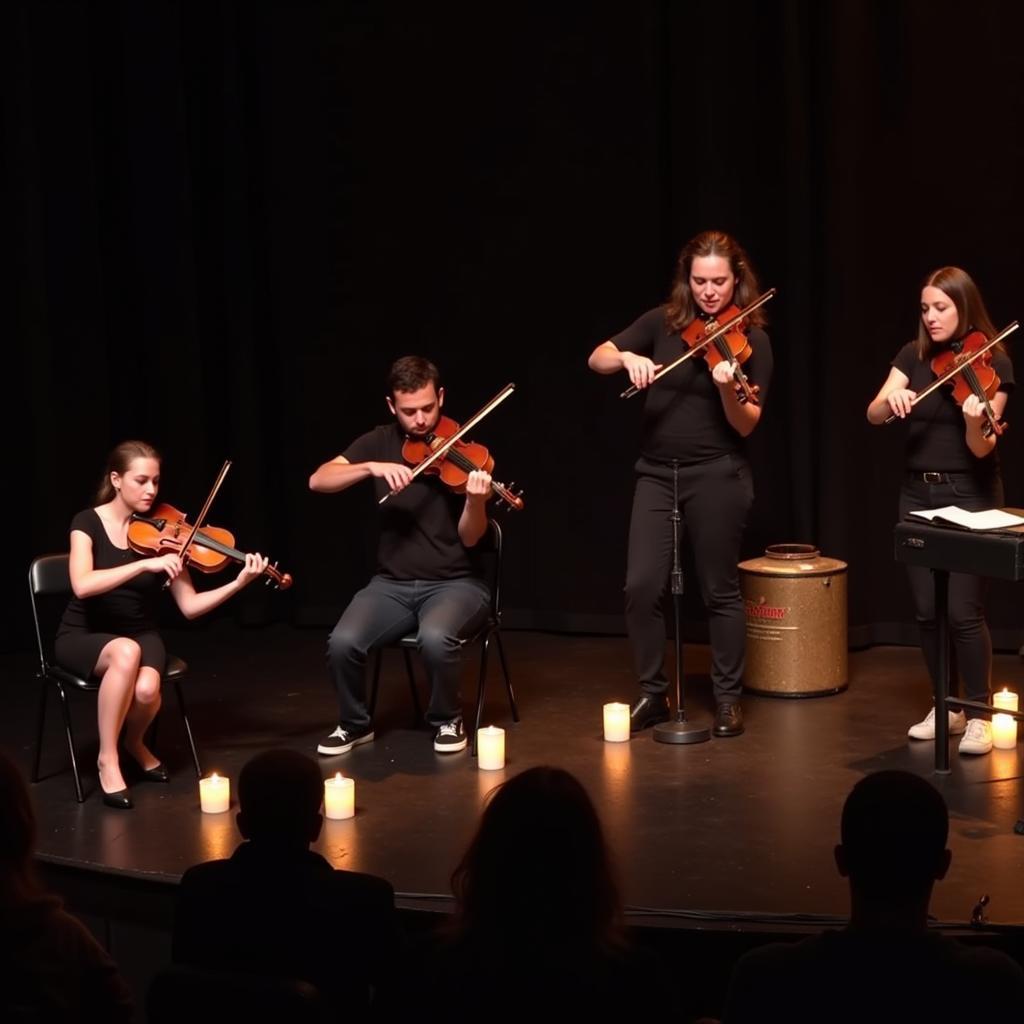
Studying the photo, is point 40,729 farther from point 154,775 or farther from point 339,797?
point 339,797

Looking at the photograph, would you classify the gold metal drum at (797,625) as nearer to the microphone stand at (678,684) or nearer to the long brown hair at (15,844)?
the microphone stand at (678,684)

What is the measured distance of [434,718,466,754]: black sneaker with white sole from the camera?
16.4ft

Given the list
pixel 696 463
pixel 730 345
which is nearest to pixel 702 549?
pixel 696 463

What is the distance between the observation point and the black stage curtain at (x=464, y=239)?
Answer: 597cm

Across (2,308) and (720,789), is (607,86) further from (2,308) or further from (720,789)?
(720,789)

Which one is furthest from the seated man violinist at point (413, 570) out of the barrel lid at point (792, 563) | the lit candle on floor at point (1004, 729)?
the lit candle on floor at point (1004, 729)

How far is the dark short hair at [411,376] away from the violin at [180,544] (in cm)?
70

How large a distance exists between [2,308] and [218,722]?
212 cm

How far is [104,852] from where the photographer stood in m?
4.18

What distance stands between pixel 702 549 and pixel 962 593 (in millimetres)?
794

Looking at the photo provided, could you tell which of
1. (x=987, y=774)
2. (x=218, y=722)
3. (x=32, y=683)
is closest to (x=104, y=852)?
(x=218, y=722)

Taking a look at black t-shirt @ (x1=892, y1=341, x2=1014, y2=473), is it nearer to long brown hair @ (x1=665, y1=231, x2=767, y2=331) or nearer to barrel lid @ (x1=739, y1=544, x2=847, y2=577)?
long brown hair @ (x1=665, y1=231, x2=767, y2=331)

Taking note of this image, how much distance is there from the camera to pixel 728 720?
5141 mm

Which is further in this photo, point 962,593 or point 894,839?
point 962,593
